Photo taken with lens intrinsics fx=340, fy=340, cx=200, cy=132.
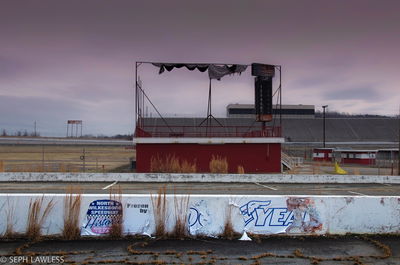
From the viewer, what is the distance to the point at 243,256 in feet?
20.9

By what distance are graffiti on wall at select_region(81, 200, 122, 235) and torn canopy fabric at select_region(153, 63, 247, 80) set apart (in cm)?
2353

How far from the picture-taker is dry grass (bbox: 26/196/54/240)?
7.23 m

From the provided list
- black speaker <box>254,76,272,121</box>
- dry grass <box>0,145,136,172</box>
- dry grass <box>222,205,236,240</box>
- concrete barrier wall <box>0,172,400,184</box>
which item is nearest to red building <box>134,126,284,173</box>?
black speaker <box>254,76,272,121</box>

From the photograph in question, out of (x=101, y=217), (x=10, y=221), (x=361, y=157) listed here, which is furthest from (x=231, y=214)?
(x=361, y=157)

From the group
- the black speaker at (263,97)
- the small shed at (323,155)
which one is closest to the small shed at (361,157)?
the small shed at (323,155)

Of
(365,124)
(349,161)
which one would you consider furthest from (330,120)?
(349,161)

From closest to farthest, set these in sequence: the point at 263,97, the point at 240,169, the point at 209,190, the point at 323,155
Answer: the point at 209,190
the point at 240,169
the point at 263,97
the point at 323,155

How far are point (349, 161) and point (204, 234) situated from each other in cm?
4225

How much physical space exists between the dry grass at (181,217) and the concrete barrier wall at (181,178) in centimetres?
1443

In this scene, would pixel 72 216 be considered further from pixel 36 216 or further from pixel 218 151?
pixel 218 151

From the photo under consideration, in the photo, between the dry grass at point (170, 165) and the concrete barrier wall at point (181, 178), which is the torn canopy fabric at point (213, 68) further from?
the concrete barrier wall at point (181, 178)

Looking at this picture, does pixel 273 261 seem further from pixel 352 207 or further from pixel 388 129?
pixel 388 129

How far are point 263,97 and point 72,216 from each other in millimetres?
27086

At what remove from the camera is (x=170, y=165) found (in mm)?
26812
